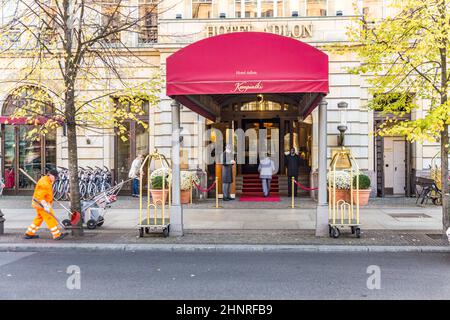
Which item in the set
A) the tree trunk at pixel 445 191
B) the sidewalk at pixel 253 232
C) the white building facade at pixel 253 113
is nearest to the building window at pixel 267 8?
the white building facade at pixel 253 113

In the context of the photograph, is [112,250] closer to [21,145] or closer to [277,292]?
[277,292]

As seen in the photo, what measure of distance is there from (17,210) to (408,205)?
44.9 feet

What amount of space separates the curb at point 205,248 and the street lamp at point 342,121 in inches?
328

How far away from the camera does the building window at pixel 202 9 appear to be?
61.1 feet

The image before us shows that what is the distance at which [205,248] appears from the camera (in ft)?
32.1

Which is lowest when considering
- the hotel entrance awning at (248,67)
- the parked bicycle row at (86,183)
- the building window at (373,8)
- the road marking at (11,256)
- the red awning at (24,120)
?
the road marking at (11,256)

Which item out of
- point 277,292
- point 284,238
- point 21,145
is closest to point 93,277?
point 277,292

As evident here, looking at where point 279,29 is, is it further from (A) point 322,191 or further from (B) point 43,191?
(B) point 43,191

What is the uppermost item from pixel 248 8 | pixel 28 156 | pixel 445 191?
pixel 248 8

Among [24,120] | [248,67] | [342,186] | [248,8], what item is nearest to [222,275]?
[248,67]

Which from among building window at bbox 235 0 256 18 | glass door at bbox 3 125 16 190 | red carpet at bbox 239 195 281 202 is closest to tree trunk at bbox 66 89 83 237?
red carpet at bbox 239 195 281 202

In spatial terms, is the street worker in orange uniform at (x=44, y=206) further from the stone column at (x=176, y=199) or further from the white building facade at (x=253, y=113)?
the white building facade at (x=253, y=113)

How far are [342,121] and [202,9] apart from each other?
289 inches

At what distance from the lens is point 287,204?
16.5 metres
